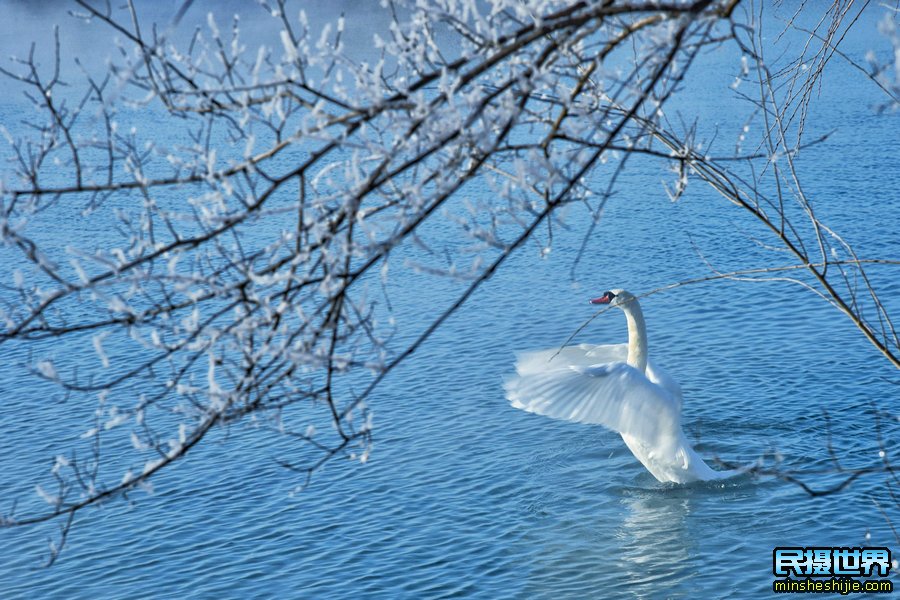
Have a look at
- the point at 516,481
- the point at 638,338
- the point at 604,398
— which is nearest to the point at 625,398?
the point at 604,398

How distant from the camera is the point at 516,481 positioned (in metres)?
7.67

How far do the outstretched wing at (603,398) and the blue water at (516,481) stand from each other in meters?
0.62

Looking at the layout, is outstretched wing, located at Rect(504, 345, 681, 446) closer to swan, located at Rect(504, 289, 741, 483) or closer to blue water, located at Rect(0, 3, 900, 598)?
swan, located at Rect(504, 289, 741, 483)

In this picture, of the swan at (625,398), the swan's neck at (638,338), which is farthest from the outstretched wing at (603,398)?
the swan's neck at (638,338)

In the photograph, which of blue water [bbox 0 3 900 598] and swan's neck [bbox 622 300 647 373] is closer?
blue water [bbox 0 3 900 598]

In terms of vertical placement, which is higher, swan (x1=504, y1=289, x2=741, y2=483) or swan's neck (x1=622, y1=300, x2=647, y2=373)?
swan's neck (x1=622, y1=300, x2=647, y2=373)

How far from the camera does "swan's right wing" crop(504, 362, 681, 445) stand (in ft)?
21.4

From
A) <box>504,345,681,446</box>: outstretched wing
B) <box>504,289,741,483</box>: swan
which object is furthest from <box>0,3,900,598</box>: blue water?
<box>504,345,681,446</box>: outstretched wing

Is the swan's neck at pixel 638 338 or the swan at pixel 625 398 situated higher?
the swan's neck at pixel 638 338

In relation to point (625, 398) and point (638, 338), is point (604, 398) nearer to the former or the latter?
point (625, 398)

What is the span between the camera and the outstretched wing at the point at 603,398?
21.5 ft

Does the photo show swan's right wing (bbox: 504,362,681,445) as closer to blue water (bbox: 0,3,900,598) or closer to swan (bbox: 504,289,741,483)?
swan (bbox: 504,289,741,483)

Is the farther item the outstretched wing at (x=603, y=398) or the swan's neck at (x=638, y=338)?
the swan's neck at (x=638, y=338)

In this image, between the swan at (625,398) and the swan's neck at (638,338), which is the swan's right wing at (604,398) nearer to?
the swan at (625,398)
